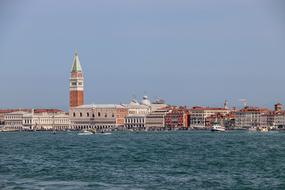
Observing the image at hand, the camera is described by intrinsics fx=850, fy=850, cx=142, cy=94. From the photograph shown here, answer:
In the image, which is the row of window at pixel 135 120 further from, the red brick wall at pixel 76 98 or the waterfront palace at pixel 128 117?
the red brick wall at pixel 76 98

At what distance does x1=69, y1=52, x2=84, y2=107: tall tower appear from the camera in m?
159

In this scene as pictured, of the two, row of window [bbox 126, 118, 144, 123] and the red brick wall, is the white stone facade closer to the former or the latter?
the red brick wall

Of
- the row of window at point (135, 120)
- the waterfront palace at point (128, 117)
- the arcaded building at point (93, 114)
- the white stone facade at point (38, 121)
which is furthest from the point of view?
the white stone facade at point (38, 121)

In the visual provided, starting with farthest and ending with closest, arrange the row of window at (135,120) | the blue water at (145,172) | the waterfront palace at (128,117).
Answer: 1. the row of window at (135,120)
2. the waterfront palace at (128,117)
3. the blue water at (145,172)

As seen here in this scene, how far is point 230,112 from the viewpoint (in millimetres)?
154000

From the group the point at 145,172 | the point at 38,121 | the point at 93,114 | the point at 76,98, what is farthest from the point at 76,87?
the point at 145,172

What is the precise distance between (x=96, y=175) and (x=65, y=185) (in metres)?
3.06

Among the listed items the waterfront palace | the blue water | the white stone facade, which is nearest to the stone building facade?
the waterfront palace

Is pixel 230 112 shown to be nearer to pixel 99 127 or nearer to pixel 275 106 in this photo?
pixel 275 106

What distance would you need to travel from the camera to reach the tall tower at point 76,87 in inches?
6265

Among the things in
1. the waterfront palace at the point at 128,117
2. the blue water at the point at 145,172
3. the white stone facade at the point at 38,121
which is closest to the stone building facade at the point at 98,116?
the waterfront palace at the point at 128,117

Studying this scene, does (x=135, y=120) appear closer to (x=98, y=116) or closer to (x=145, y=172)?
(x=98, y=116)

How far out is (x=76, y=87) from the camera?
15950cm

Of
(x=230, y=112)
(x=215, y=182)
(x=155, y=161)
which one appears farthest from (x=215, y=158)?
(x=230, y=112)
